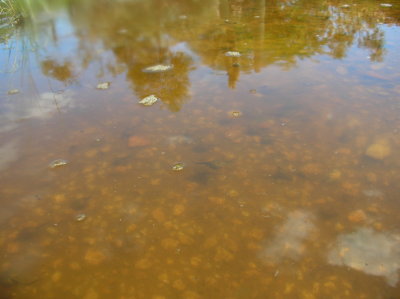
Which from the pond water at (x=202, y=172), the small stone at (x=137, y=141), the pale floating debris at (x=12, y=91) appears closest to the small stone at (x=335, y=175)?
the pond water at (x=202, y=172)

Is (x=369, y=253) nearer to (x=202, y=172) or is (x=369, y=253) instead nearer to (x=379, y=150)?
(x=379, y=150)

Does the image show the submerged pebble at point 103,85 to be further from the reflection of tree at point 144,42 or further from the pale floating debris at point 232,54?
the pale floating debris at point 232,54

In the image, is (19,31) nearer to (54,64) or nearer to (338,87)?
(54,64)

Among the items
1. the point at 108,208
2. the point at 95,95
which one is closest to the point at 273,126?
the point at 108,208

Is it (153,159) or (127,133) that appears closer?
(153,159)

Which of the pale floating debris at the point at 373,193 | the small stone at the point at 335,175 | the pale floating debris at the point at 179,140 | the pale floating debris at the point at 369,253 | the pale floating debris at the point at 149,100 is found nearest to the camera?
the pale floating debris at the point at 369,253

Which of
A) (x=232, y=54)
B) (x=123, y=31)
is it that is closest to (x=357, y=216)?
(x=232, y=54)
